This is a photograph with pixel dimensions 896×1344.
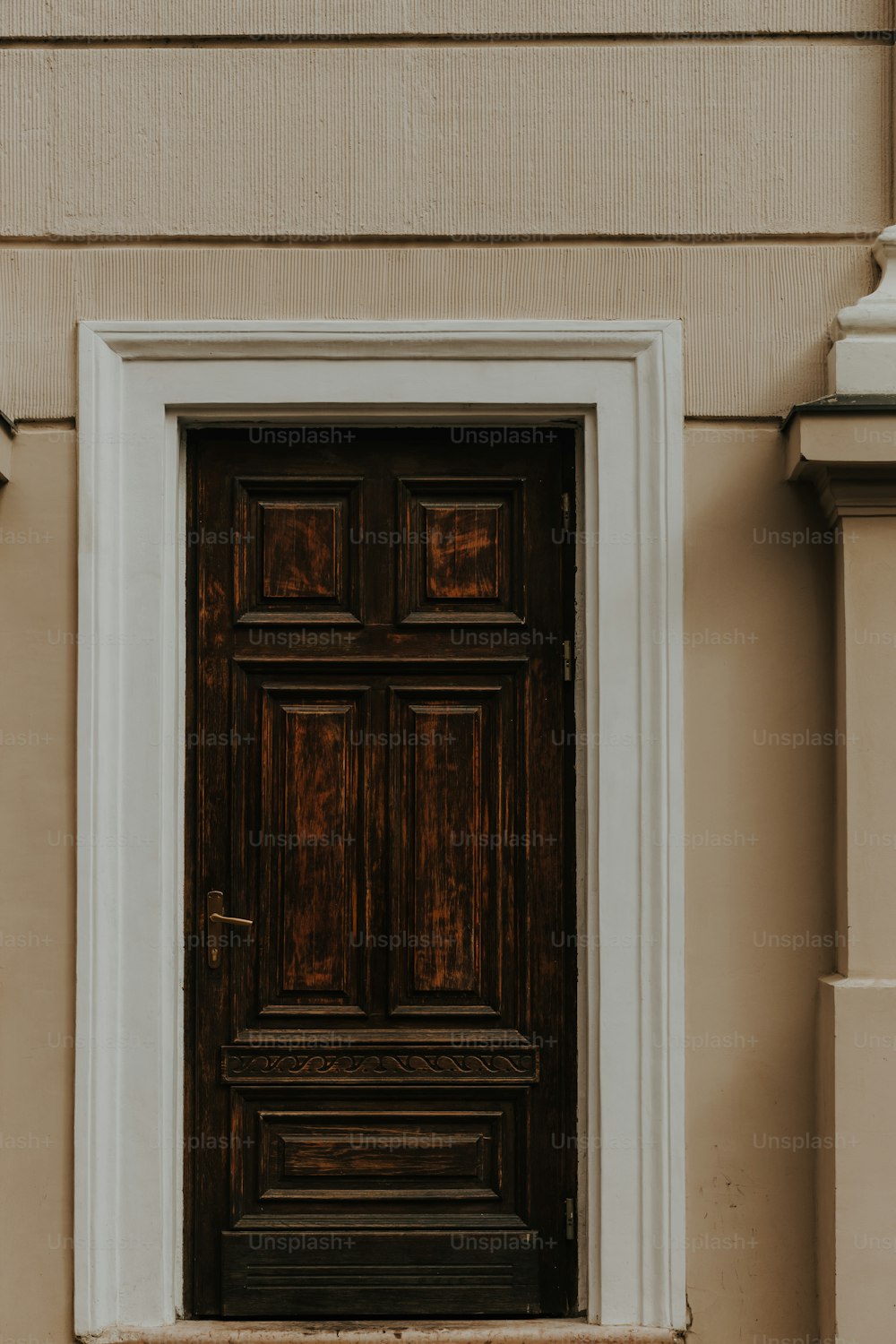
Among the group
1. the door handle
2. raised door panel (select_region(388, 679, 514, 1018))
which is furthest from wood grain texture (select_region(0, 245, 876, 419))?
the door handle

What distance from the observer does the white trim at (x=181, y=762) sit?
3.62 m

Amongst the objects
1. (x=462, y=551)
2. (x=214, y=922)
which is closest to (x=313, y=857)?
(x=214, y=922)

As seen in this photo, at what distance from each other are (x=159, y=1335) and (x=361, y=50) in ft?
13.1

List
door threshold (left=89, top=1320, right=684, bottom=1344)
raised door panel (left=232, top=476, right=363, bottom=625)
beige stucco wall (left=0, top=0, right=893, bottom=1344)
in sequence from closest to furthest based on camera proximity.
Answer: door threshold (left=89, top=1320, right=684, bottom=1344)
beige stucco wall (left=0, top=0, right=893, bottom=1344)
raised door panel (left=232, top=476, right=363, bottom=625)

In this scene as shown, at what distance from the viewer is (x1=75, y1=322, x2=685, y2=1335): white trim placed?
3.62 meters

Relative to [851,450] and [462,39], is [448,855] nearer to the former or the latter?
Result: [851,450]

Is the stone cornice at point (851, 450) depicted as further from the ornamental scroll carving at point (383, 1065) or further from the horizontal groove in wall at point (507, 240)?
the ornamental scroll carving at point (383, 1065)

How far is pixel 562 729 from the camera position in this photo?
381 cm

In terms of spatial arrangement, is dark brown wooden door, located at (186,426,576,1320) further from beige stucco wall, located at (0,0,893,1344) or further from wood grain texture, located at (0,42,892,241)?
wood grain texture, located at (0,42,892,241)

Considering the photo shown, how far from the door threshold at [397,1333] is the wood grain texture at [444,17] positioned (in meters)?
4.00

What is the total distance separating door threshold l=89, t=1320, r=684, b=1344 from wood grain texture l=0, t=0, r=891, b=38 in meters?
4.00

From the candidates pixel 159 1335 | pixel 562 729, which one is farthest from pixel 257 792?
pixel 159 1335

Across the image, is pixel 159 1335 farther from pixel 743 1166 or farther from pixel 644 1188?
pixel 743 1166

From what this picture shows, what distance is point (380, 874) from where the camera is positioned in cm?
378
